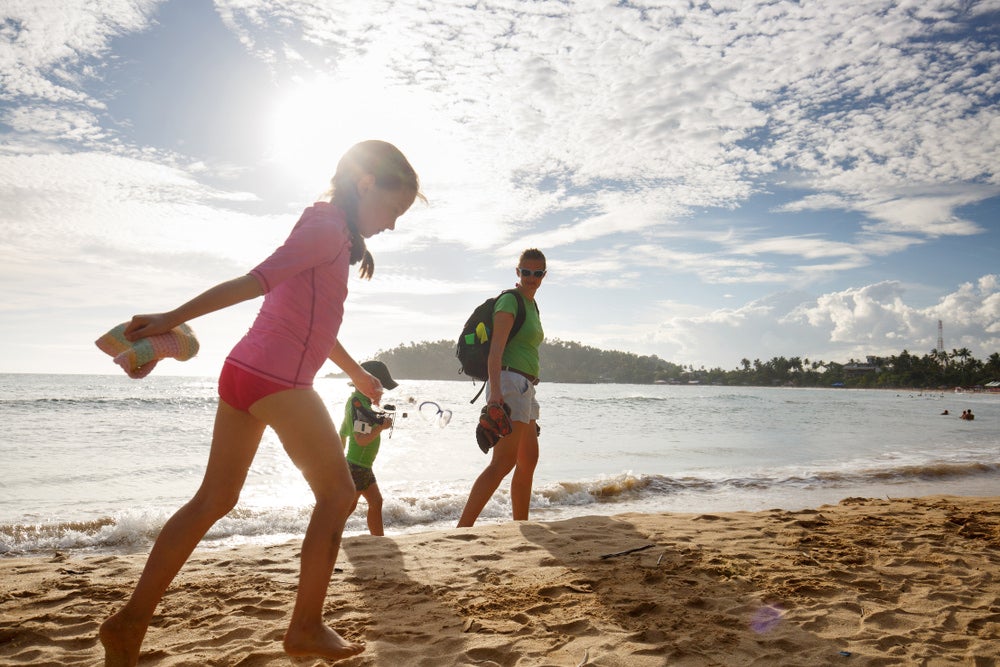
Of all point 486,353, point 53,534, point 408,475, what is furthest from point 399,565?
point 408,475

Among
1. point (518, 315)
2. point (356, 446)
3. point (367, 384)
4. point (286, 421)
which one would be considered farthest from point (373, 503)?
point (286, 421)

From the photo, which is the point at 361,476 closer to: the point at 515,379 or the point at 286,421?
the point at 515,379

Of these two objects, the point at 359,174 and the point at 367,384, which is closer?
the point at 359,174

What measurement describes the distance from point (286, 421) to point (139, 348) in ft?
1.69

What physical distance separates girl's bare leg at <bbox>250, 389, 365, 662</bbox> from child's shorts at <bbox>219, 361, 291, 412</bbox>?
0.02m

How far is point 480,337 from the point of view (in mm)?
5035

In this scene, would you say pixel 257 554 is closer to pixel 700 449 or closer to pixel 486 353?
pixel 486 353

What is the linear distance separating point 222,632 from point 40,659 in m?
0.72

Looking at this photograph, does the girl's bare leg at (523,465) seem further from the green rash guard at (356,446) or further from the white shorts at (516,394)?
the green rash guard at (356,446)

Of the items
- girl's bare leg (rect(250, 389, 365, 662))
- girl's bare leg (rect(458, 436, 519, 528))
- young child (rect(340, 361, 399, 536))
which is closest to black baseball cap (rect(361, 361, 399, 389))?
young child (rect(340, 361, 399, 536))

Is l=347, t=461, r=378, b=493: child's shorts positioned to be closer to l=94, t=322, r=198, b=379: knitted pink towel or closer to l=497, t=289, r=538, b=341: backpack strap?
l=497, t=289, r=538, b=341: backpack strap

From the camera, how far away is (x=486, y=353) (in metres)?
5.05

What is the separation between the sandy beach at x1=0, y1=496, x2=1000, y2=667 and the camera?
276cm

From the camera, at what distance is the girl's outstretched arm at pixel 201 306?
198 cm
